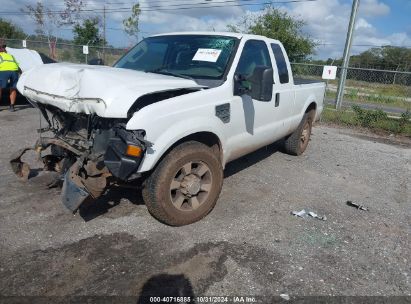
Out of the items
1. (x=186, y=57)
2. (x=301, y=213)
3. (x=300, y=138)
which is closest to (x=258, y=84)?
(x=186, y=57)

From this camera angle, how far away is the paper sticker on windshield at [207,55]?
4.37m

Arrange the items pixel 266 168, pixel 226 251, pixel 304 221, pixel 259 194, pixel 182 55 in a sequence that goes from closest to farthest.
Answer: pixel 226 251 → pixel 304 221 → pixel 182 55 → pixel 259 194 → pixel 266 168

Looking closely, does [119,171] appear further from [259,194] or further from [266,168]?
[266,168]

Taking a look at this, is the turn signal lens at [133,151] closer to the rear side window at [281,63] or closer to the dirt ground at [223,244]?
the dirt ground at [223,244]

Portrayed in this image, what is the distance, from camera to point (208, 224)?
3.95 m

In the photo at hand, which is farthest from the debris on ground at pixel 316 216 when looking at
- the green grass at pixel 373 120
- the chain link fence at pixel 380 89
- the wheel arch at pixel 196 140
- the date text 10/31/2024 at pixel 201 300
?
the chain link fence at pixel 380 89

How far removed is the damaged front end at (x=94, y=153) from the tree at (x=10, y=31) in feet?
120

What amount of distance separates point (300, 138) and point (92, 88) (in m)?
4.40

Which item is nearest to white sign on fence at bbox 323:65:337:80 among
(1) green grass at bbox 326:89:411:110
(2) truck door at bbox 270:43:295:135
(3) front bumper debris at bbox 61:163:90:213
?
(2) truck door at bbox 270:43:295:135

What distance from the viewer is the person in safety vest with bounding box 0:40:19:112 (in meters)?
9.05

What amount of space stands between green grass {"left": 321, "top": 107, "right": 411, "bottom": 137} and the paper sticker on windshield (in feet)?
24.9

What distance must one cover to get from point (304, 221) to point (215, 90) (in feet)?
5.89

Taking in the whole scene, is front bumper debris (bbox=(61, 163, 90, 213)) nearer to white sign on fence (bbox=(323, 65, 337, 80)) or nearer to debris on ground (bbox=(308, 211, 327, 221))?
debris on ground (bbox=(308, 211, 327, 221))

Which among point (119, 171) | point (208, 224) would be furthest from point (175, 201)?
point (119, 171)
